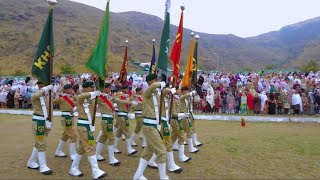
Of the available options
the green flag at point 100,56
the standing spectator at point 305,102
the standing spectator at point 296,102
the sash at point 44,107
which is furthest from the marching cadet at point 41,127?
the standing spectator at point 305,102

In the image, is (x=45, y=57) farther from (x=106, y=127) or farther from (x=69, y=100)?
(x=106, y=127)

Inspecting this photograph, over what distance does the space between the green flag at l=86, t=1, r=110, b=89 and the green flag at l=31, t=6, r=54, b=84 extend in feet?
3.66

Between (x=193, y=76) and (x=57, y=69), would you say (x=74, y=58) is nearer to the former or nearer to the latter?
(x=57, y=69)

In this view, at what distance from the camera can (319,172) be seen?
10.3m

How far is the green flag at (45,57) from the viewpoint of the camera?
33.5ft

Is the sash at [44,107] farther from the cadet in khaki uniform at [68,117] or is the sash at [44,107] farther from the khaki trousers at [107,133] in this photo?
the khaki trousers at [107,133]

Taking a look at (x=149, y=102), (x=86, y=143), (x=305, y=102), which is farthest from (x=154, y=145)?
(x=305, y=102)

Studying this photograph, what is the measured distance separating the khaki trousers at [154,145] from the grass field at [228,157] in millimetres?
1080

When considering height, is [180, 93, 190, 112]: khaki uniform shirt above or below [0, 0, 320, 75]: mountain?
below

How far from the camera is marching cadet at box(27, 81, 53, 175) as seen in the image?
10047 millimetres

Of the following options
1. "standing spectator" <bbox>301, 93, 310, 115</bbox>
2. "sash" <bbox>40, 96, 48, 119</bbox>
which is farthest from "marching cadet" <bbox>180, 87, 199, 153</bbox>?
"standing spectator" <bbox>301, 93, 310, 115</bbox>

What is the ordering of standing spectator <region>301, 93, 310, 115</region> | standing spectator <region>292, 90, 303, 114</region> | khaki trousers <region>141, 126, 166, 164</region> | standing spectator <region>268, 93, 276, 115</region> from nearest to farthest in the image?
khaki trousers <region>141, 126, 166, 164</region>, standing spectator <region>292, 90, 303, 114</region>, standing spectator <region>301, 93, 310, 115</region>, standing spectator <region>268, 93, 276, 115</region>

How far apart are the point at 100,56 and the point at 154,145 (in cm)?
280

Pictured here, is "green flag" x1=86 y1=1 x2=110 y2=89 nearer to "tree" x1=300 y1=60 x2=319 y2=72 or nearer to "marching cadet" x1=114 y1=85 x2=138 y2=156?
"marching cadet" x1=114 y1=85 x2=138 y2=156
